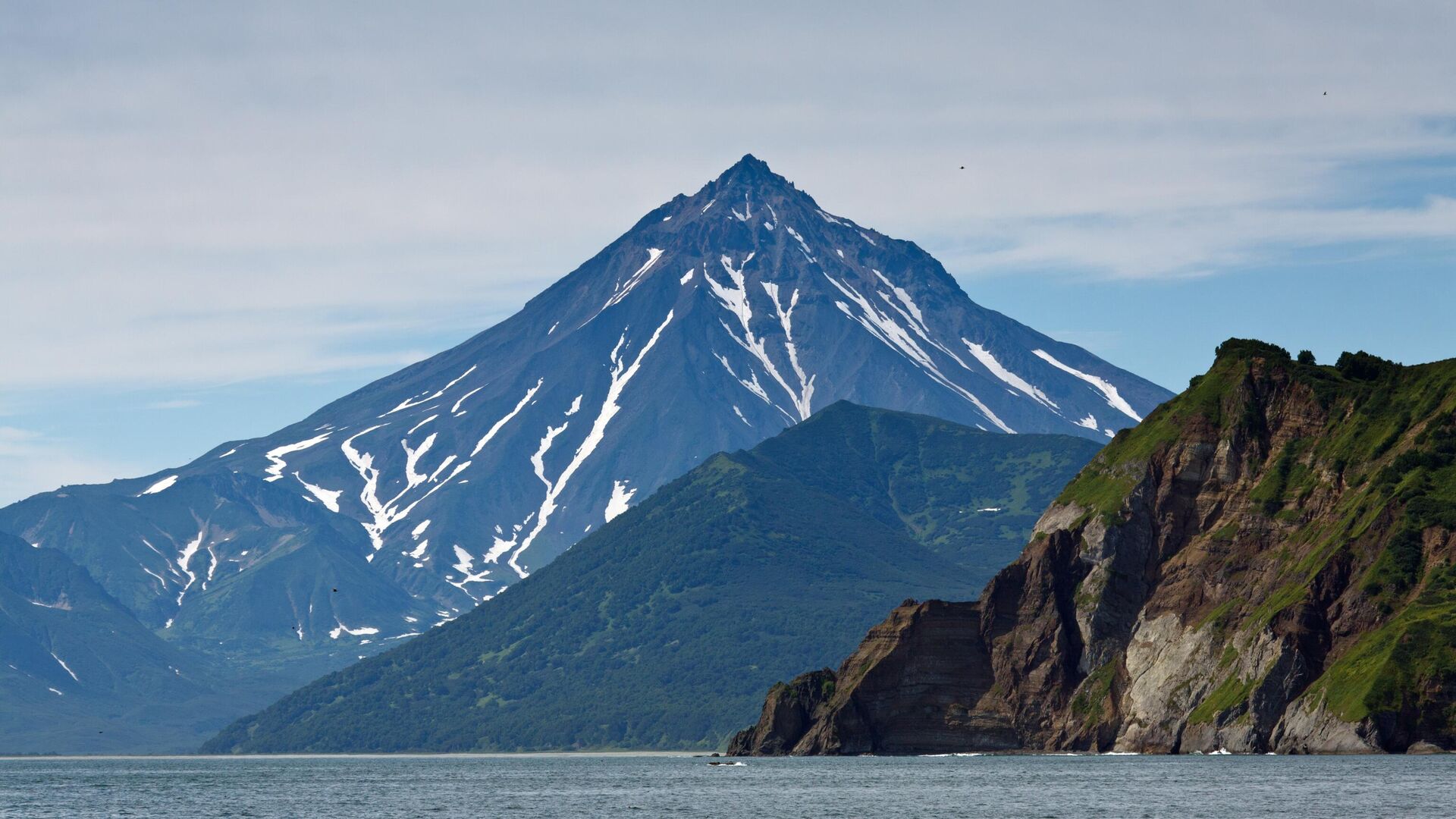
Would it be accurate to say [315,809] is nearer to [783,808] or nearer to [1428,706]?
[783,808]

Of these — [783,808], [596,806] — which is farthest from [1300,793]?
[596,806]

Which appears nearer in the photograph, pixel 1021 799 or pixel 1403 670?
pixel 1021 799

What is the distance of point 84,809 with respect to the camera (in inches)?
7362

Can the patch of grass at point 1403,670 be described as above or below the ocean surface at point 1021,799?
above

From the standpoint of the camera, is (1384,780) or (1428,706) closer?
(1384,780)

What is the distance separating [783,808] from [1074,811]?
26.1m

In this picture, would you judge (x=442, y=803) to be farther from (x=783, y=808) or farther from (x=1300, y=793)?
(x=1300, y=793)

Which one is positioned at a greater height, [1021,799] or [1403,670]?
[1403,670]

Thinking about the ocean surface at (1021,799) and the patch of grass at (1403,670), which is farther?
the patch of grass at (1403,670)

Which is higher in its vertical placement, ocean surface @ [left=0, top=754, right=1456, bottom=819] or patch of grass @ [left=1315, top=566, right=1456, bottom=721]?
patch of grass @ [left=1315, top=566, right=1456, bottom=721]

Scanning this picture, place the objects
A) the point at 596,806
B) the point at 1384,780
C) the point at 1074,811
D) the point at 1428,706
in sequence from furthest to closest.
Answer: the point at 1428,706 → the point at 596,806 → the point at 1384,780 → the point at 1074,811

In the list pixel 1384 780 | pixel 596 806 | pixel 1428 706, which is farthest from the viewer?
pixel 1428 706

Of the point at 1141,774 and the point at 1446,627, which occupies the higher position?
the point at 1446,627

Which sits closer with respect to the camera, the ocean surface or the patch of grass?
the ocean surface
